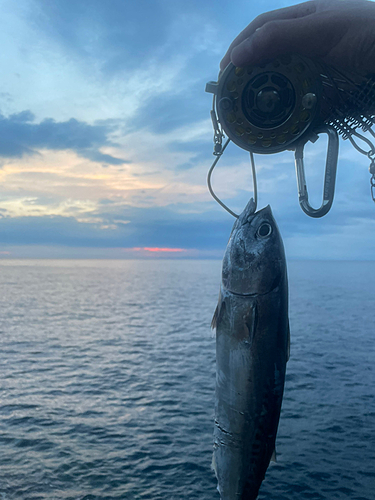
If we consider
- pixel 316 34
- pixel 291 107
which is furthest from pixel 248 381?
pixel 316 34

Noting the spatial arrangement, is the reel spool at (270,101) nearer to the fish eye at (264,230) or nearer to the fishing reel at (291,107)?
the fishing reel at (291,107)

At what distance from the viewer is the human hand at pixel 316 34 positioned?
4.10 metres

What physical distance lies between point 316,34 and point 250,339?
3.46m

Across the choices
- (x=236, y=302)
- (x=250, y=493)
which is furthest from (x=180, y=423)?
(x=236, y=302)

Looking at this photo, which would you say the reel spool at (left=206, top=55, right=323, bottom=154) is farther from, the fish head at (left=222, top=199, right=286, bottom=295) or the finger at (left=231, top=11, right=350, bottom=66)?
the fish head at (left=222, top=199, right=286, bottom=295)

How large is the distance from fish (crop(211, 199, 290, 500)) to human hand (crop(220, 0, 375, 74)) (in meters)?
1.76

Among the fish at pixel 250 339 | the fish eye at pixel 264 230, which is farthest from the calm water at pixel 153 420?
the fish eye at pixel 264 230

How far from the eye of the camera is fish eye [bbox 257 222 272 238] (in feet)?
13.3

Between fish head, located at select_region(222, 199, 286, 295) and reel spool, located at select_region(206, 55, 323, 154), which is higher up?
reel spool, located at select_region(206, 55, 323, 154)

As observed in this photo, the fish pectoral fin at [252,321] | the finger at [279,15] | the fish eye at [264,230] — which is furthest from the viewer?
the finger at [279,15]

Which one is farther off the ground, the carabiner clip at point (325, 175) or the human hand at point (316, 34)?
the human hand at point (316, 34)

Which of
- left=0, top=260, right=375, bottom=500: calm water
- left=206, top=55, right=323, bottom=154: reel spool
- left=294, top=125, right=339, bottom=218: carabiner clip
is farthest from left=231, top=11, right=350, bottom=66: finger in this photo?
left=0, top=260, right=375, bottom=500: calm water

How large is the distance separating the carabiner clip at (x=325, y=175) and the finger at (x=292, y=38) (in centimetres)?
103

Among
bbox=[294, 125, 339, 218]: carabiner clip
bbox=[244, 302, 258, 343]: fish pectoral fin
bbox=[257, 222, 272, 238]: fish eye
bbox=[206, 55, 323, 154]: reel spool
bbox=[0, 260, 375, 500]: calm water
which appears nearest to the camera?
bbox=[244, 302, 258, 343]: fish pectoral fin
